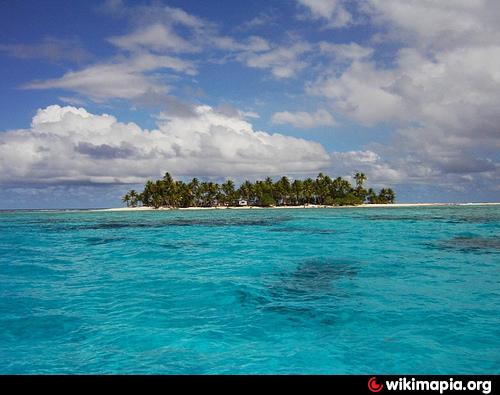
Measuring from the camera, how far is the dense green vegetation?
508ft

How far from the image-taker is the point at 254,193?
523ft

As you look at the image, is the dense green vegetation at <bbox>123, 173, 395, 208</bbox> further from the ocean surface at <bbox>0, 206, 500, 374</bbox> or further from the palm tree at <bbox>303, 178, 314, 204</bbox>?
the ocean surface at <bbox>0, 206, 500, 374</bbox>

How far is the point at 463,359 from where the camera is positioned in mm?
8414

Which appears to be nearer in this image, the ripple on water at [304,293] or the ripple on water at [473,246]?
the ripple on water at [304,293]

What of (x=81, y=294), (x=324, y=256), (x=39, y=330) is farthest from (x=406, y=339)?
(x=324, y=256)

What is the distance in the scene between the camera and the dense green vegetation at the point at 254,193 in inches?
6093

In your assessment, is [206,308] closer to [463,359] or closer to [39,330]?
[39,330]
